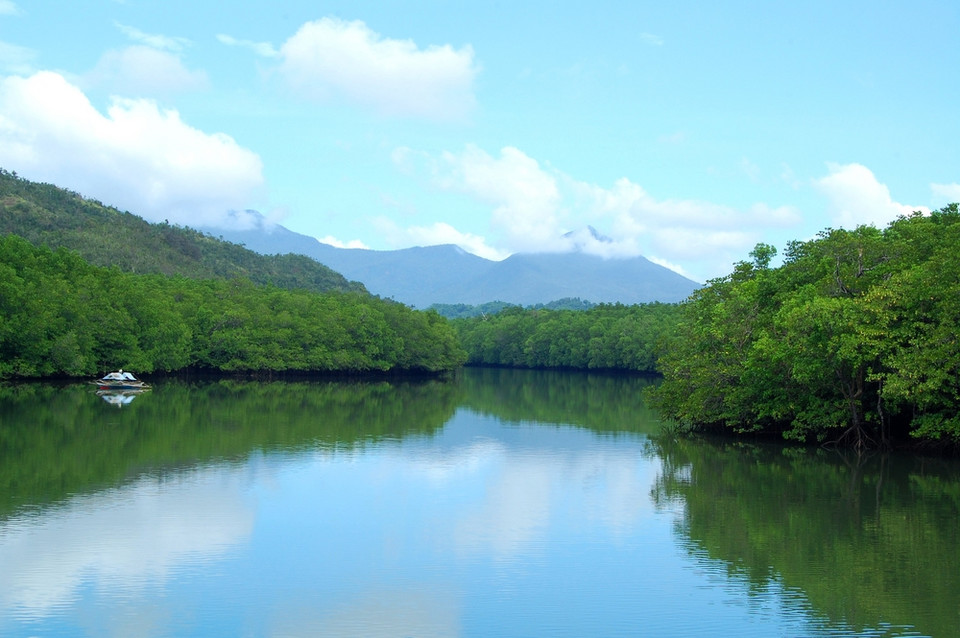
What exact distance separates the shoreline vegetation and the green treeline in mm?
152

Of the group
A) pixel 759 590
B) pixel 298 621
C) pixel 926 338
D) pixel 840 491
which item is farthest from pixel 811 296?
pixel 298 621

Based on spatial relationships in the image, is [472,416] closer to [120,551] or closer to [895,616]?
[120,551]

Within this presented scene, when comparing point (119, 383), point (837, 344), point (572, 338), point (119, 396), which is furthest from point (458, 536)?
point (572, 338)

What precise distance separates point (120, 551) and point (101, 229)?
106m

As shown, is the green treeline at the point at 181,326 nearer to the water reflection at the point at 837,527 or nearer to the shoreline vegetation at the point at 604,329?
the shoreline vegetation at the point at 604,329

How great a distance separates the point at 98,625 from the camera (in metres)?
14.3

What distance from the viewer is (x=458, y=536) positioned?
20875 millimetres

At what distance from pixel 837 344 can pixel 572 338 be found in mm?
83609

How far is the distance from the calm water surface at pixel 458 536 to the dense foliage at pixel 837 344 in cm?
179

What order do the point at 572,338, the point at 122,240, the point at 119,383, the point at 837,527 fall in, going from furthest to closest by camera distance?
the point at 122,240, the point at 572,338, the point at 119,383, the point at 837,527

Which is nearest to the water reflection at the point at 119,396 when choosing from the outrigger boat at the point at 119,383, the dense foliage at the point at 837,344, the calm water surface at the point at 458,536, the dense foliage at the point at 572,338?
the outrigger boat at the point at 119,383

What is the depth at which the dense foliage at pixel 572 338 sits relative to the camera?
106m

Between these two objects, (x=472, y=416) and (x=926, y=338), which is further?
(x=472, y=416)

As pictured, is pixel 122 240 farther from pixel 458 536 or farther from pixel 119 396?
pixel 458 536
